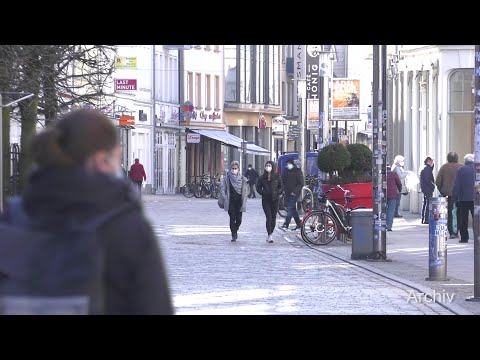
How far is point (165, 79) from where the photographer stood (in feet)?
228

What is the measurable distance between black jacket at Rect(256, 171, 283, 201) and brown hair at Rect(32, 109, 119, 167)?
2210cm

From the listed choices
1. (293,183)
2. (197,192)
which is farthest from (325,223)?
(197,192)

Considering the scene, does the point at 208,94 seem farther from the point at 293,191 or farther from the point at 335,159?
the point at 335,159

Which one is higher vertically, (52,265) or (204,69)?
(204,69)

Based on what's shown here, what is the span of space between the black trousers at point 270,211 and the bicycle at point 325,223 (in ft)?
3.16

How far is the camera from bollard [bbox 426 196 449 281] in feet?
54.0

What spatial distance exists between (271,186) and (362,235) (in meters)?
5.24

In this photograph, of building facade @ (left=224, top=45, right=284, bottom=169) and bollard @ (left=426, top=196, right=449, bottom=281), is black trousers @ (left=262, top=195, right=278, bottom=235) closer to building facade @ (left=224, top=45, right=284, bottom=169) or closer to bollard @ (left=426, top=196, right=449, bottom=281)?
bollard @ (left=426, top=196, right=449, bottom=281)

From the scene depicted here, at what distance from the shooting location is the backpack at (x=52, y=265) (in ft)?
12.6

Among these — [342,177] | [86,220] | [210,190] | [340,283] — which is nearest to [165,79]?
[210,190]

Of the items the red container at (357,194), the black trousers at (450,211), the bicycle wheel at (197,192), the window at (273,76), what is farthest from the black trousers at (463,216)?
the window at (273,76)

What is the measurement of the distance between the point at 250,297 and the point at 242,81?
68386mm

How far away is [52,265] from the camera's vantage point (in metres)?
3.87
